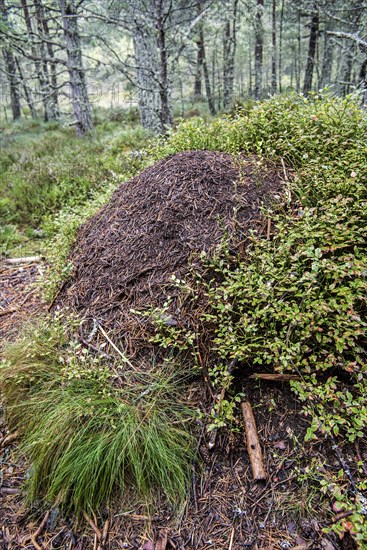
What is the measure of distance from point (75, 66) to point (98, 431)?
7.93 meters

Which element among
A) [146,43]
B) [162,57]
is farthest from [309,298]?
[146,43]

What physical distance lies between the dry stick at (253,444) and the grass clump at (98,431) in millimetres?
355

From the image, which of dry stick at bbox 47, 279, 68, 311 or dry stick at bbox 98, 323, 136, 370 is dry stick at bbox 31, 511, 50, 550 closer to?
dry stick at bbox 98, 323, 136, 370

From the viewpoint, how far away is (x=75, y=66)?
7207 mm

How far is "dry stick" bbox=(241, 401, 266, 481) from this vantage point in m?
1.90

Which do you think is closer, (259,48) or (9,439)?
(9,439)

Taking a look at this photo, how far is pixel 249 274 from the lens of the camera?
2.23 m

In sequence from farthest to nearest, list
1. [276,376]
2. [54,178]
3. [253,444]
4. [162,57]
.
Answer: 1. [54,178]
2. [162,57]
3. [276,376]
4. [253,444]

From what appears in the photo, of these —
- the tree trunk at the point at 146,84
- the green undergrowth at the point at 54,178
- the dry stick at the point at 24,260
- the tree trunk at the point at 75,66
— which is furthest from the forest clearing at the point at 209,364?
the tree trunk at the point at 75,66

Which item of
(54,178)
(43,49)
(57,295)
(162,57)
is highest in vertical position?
(43,49)

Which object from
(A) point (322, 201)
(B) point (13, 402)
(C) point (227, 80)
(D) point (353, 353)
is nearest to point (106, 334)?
(B) point (13, 402)

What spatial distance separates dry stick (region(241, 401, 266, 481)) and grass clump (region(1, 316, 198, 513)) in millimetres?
355

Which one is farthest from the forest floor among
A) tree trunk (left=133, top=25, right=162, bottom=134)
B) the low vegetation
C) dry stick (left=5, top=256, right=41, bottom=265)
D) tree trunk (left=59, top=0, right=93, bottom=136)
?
tree trunk (left=59, top=0, right=93, bottom=136)

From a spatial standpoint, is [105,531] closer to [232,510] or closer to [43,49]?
[232,510]
